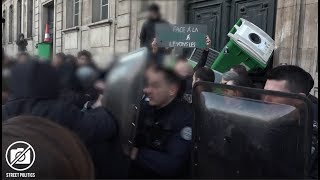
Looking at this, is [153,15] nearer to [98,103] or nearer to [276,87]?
[98,103]

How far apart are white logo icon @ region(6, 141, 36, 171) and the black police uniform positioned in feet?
0.92

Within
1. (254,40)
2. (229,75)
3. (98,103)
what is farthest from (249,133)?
(98,103)

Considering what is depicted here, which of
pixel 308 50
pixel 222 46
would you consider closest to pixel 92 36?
pixel 222 46

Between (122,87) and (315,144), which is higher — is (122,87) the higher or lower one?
the higher one

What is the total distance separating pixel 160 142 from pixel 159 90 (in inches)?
9.2

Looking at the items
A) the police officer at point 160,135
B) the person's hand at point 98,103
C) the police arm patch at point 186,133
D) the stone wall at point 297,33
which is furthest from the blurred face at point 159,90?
the stone wall at point 297,33

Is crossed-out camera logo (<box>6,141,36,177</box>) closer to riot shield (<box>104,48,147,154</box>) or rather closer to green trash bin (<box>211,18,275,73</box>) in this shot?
riot shield (<box>104,48,147,154</box>)

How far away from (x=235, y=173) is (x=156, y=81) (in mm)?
589

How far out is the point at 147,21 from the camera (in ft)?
2.69

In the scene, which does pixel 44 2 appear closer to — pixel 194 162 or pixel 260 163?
pixel 194 162

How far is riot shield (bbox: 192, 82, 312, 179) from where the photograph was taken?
120cm

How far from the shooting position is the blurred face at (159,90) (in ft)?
2.76

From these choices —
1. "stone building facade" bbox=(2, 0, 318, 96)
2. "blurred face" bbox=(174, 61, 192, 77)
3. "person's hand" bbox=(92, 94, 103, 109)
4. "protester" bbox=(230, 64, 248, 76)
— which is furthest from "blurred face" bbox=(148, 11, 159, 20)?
"protester" bbox=(230, 64, 248, 76)

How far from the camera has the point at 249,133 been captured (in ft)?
4.07
